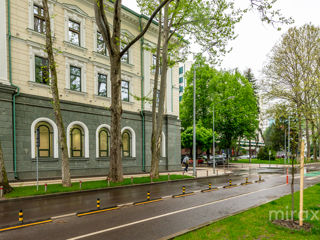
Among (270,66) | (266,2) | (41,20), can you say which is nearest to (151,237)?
(266,2)

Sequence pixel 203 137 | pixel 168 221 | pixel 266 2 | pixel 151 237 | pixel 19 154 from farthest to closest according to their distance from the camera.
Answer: pixel 203 137 < pixel 19 154 < pixel 266 2 < pixel 168 221 < pixel 151 237

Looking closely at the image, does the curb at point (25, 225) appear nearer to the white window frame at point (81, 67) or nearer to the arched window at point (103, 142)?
the white window frame at point (81, 67)

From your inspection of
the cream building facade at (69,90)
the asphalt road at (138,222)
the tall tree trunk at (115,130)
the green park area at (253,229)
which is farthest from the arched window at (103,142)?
the green park area at (253,229)

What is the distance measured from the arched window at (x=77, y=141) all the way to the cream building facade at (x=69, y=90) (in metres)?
0.08

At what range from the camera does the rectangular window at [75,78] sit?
1898 cm

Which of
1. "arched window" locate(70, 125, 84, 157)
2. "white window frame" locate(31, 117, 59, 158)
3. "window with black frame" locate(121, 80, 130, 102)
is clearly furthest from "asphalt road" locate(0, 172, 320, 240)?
"window with black frame" locate(121, 80, 130, 102)

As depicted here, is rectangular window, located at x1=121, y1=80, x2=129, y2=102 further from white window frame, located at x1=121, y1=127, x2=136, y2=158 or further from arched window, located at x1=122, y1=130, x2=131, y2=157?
arched window, located at x1=122, y1=130, x2=131, y2=157

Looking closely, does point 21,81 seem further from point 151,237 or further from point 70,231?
point 151,237

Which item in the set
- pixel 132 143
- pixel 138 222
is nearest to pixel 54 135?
pixel 132 143

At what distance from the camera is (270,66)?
1281 inches

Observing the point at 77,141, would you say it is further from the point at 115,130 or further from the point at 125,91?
the point at 125,91

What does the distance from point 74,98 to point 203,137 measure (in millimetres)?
21729

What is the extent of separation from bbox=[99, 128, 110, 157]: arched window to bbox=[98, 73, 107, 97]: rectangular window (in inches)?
132

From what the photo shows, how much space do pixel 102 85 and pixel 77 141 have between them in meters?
5.69
